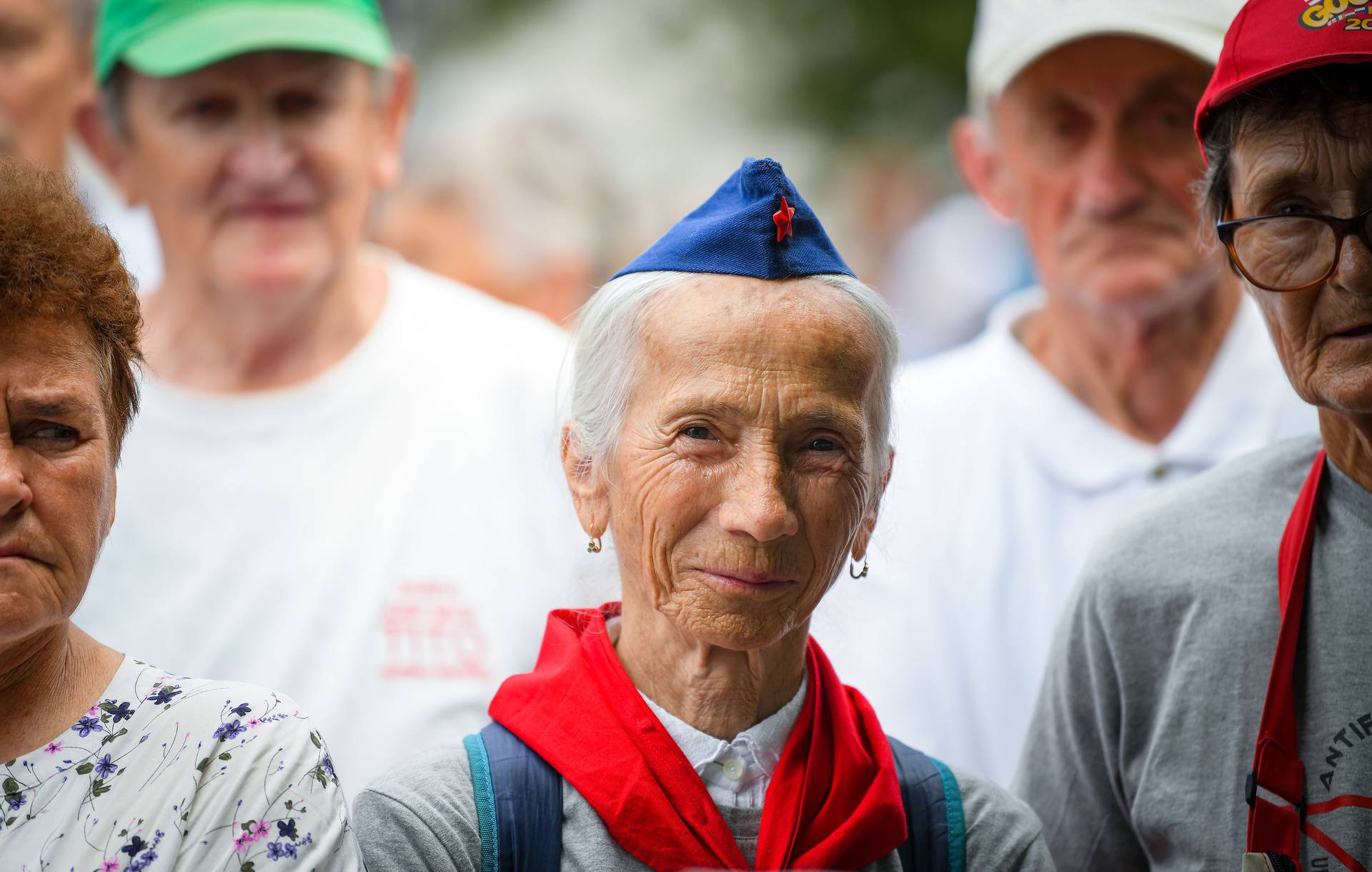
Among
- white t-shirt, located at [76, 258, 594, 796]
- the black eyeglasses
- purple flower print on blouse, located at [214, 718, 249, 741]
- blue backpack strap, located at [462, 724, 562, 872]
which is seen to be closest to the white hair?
blue backpack strap, located at [462, 724, 562, 872]

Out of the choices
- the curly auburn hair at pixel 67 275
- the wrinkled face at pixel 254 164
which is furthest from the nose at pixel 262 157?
the curly auburn hair at pixel 67 275

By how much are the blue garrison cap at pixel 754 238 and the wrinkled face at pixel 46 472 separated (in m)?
0.87

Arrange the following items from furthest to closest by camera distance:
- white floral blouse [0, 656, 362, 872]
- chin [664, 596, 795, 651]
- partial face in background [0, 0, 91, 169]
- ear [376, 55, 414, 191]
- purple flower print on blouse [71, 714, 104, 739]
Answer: partial face in background [0, 0, 91, 169], ear [376, 55, 414, 191], chin [664, 596, 795, 651], purple flower print on blouse [71, 714, 104, 739], white floral blouse [0, 656, 362, 872]

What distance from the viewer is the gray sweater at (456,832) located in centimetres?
206

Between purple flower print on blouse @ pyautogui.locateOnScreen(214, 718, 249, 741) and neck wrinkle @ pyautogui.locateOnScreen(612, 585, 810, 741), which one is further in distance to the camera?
neck wrinkle @ pyautogui.locateOnScreen(612, 585, 810, 741)

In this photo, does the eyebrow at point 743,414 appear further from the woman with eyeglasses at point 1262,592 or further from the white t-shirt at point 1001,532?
the white t-shirt at point 1001,532

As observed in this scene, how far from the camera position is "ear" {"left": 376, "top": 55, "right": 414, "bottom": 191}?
4.13m

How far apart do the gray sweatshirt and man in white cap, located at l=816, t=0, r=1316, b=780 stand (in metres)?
0.85

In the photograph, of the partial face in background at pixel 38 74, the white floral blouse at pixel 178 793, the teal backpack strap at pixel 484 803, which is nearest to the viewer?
the white floral blouse at pixel 178 793

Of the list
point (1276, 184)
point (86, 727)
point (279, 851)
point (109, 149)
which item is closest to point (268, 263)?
point (109, 149)

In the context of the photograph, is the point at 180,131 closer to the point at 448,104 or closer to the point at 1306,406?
the point at 448,104

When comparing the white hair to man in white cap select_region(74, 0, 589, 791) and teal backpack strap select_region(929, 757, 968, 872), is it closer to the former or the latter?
teal backpack strap select_region(929, 757, 968, 872)

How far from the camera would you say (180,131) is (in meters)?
3.74

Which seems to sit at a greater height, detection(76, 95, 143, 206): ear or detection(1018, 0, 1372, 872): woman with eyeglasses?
detection(76, 95, 143, 206): ear
